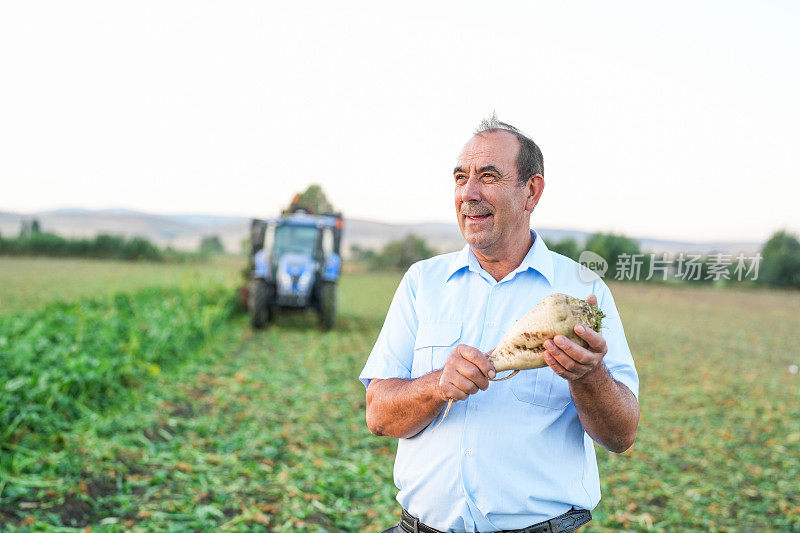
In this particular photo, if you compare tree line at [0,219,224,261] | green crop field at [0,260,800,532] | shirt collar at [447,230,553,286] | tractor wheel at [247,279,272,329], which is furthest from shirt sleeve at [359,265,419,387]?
tree line at [0,219,224,261]

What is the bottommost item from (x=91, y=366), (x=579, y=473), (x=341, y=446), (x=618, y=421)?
(x=341, y=446)

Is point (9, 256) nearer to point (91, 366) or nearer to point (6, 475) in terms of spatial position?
point (91, 366)

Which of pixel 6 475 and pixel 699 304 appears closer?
pixel 6 475

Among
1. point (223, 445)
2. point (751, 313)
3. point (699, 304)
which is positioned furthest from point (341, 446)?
point (699, 304)

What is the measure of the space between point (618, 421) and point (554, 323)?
0.40 meters

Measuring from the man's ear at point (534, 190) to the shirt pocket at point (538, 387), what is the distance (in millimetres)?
524

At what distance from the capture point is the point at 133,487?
4.93m

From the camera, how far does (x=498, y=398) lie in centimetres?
204

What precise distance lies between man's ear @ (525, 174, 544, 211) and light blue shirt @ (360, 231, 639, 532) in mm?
137

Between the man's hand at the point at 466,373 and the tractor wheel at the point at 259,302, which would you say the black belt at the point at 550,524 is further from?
the tractor wheel at the point at 259,302

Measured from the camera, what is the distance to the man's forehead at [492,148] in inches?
79.4

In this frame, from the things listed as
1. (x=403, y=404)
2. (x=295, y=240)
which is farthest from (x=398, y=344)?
(x=295, y=240)

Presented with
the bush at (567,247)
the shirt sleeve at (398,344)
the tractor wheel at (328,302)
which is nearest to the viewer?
the shirt sleeve at (398,344)

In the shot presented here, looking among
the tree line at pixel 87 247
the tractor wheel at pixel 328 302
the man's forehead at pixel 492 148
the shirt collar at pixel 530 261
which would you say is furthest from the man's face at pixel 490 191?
the tree line at pixel 87 247
